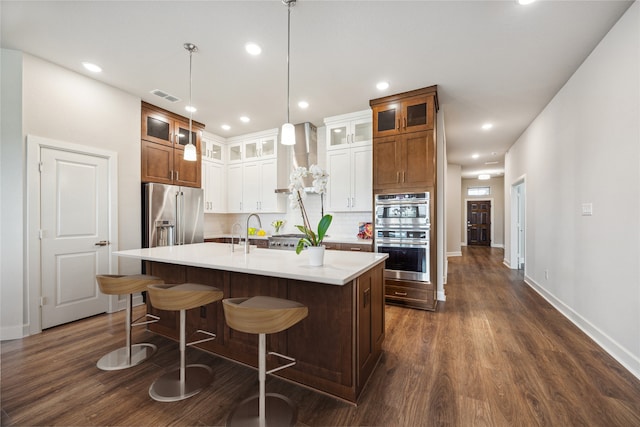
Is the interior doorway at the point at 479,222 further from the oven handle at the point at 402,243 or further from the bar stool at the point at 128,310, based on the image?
the bar stool at the point at 128,310

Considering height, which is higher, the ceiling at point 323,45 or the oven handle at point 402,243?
the ceiling at point 323,45

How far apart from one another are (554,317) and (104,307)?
5713mm

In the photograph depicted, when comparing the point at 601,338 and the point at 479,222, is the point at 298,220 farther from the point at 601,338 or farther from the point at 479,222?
the point at 479,222

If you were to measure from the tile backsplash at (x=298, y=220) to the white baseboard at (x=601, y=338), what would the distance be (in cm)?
277

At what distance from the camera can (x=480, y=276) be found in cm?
556

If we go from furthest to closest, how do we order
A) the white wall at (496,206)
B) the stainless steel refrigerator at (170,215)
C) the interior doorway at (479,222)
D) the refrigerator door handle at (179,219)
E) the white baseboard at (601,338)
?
the interior doorway at (479,222) < the white wall at (496,206) < the refrigerator door handle at (179,219) < the stainless steel refrigerator at (170,215) < the white baseboard at (601,338)

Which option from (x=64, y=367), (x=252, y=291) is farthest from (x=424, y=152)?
(x=64, y=367)

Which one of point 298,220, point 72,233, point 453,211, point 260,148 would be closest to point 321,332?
point 72,233

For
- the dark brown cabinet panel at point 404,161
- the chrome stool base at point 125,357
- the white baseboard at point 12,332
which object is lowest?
the chrome stool base at point 125,357

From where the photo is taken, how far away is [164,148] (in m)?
4.28

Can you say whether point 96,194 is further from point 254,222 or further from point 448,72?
point 448,72

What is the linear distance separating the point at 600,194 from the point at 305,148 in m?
3.95

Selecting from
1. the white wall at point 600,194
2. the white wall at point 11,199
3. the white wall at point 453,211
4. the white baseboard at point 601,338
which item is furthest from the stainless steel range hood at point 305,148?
the white wall at point 453,211

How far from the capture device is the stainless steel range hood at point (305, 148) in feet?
16.1
